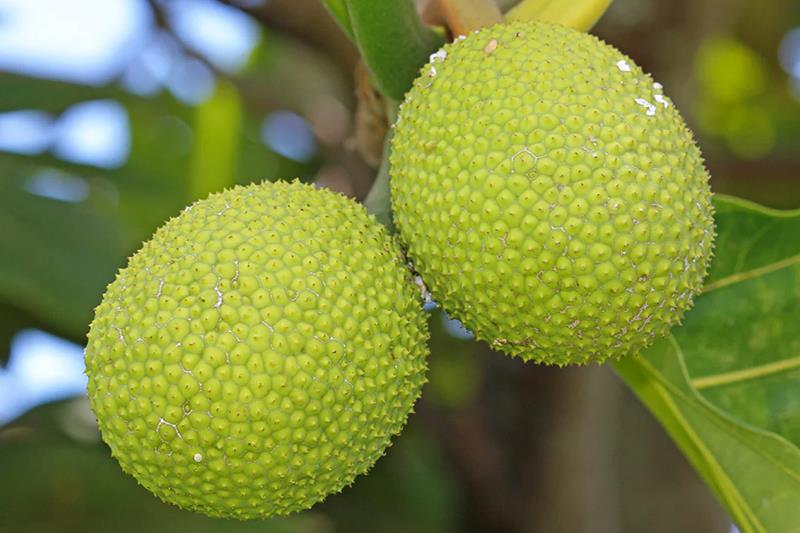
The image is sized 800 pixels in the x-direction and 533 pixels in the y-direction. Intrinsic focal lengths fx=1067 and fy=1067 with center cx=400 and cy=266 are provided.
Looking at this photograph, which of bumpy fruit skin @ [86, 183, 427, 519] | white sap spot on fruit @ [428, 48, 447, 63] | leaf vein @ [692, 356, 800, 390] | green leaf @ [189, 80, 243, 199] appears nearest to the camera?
bumpy fruit skin @ [86, 183, 427, 519]

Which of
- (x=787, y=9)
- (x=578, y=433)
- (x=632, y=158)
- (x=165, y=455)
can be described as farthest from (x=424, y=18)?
(x=787, y=9)

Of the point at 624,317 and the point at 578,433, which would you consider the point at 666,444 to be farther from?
the point at 624,317

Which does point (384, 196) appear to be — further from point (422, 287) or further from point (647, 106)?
→ point (647, 106)

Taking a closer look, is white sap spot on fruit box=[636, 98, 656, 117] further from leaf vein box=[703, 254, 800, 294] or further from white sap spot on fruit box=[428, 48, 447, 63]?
leaf vein box=[703, 254, 800, 294]

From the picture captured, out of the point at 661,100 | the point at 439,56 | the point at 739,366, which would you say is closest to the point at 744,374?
the point at 739,366

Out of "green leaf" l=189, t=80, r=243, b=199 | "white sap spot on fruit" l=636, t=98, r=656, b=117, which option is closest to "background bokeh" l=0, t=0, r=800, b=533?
Answer: "green leaf" l=189, t=80, r=243, b=199

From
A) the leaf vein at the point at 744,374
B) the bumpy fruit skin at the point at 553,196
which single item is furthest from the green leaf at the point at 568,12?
the leaf vein at the point at 744,374
